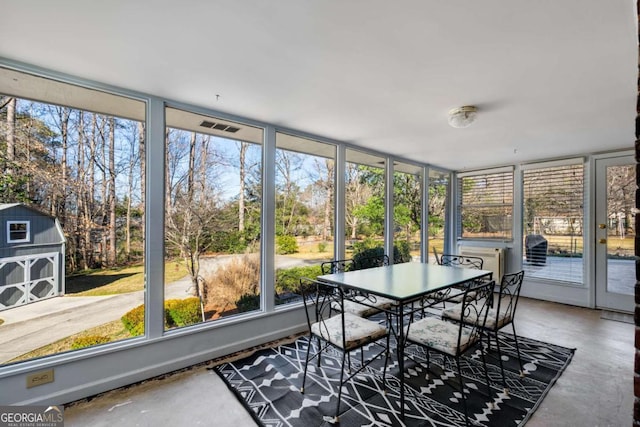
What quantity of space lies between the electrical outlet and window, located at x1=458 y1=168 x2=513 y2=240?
6.16 m

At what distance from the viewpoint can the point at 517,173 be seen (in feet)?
16.5

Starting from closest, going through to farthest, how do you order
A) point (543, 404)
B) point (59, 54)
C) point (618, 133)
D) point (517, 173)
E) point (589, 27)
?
point (589, 27)
point (59, 54)
point (543, 404)
point (618, 133)
point (517, 173)

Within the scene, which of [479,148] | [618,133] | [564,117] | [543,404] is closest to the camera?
[543,404]

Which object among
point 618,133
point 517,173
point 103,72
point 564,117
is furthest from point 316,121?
point 517,173

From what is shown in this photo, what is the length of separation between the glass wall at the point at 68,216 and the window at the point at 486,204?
5.57 metres

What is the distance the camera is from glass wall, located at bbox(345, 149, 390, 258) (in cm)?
401

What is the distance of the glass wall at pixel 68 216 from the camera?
1940 mm

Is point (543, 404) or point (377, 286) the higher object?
point (377, 286)

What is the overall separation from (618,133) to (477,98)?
91.6 inches

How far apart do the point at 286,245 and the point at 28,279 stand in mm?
2127

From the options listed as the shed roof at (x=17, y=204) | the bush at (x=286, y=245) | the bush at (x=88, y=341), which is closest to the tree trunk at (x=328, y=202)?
the bush at (x=286, y=245)

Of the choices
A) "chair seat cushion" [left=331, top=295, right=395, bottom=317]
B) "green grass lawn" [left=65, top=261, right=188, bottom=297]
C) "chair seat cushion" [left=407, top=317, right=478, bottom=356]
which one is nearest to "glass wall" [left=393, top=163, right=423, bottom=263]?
"chair seat cushion" [left=331, top=295, right=395, bottom=317]

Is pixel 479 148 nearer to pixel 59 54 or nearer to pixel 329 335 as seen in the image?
pixel 329 335

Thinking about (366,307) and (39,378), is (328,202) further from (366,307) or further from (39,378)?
(39,378)
